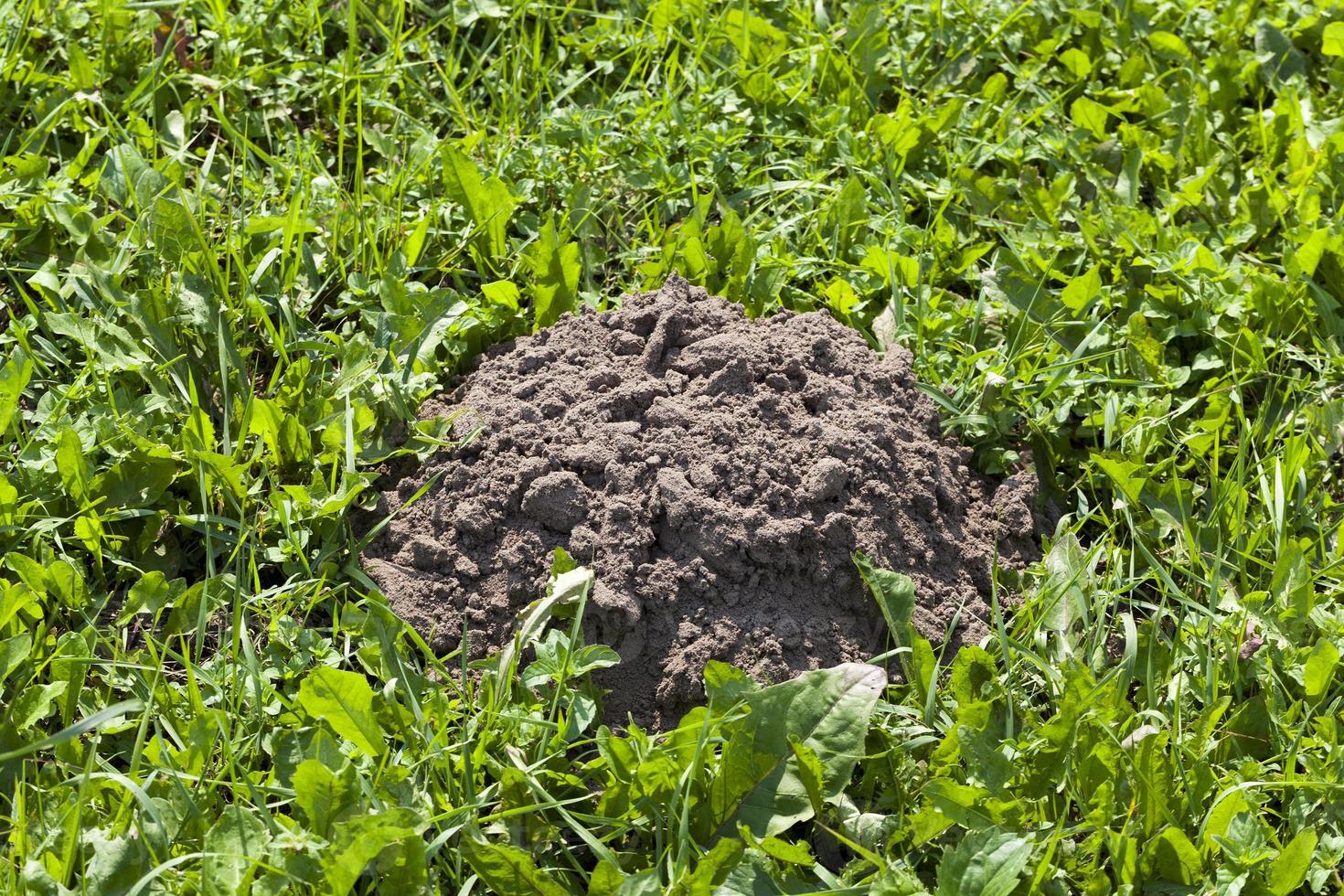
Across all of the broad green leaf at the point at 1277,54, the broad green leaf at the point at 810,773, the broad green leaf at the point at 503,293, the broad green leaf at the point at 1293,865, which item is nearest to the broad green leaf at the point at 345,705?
the broad green leaf at the point at 810,773

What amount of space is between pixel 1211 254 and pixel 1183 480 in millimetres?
719

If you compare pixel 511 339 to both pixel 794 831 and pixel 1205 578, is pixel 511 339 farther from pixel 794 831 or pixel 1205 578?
pixel 1205 578

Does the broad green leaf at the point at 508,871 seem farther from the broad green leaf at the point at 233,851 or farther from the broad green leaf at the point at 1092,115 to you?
the broad green leaf at the point at 1092,115

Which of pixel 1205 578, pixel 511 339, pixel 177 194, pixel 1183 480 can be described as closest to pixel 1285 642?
pixel 1205 578

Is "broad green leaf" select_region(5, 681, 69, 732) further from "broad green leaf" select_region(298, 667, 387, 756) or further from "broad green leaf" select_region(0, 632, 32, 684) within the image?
"broad green leaf" select_region(298, 667, 387, 756)

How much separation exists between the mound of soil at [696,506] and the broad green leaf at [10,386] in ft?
2.36

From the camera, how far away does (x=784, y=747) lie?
84.5 inches

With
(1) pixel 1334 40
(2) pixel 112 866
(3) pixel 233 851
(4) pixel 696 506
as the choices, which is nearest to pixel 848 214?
(4) pixel 696 506

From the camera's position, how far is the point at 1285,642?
7.90 feet

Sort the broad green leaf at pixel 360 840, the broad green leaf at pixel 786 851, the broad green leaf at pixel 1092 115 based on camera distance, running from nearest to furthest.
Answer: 1. the broad green leaf at pixel 360 840
2. the broad green leaf at pixel 786 851
3. the broad green leaf at pixel 1092 115

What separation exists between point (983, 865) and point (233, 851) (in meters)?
1.13

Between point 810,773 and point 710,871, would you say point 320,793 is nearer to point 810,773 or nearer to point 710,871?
point 710,871

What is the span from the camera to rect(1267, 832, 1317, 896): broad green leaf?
2047mm

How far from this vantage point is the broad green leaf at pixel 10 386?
250cm
